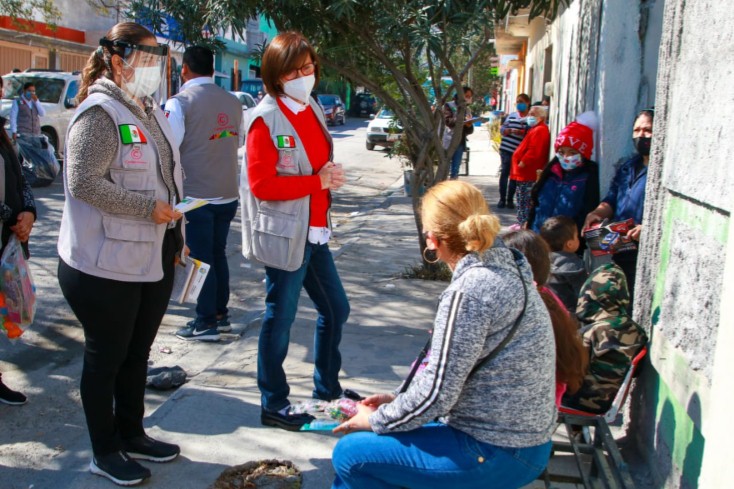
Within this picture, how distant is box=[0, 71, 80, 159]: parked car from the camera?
16016 millimetres

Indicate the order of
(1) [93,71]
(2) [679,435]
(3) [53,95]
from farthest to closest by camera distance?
1. (3) [53,95]
2. (1) [93,71]
3. (2) [679,435]

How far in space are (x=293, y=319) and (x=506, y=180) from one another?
890 cm

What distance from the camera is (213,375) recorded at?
477 cm

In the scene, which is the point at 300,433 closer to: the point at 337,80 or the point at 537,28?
the point at 337,80

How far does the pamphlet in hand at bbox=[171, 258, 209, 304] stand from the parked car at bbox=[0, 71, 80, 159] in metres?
13.4

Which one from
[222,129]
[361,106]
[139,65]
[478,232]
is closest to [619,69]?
[222,129]

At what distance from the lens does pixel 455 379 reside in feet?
7.73

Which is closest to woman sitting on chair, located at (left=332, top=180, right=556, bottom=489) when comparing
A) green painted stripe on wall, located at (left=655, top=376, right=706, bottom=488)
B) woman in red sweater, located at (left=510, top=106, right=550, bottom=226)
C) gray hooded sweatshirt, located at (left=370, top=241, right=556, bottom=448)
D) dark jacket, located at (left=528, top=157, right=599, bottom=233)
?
gray hooded sweatshirt, located at (left=370, top=241, right=556, bottom=448)

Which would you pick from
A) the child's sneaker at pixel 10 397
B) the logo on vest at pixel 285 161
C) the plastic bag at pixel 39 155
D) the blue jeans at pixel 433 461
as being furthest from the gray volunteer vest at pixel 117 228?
the plastic bag at pixel 39 155

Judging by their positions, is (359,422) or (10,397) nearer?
(359,422)

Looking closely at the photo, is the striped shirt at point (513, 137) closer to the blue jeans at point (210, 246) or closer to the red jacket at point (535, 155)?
the red jacket at point (535, 155)

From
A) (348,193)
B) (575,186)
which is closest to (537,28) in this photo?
(348,193)

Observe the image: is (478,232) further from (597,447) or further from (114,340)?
(114,340)

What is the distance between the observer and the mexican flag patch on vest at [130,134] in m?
3.14
